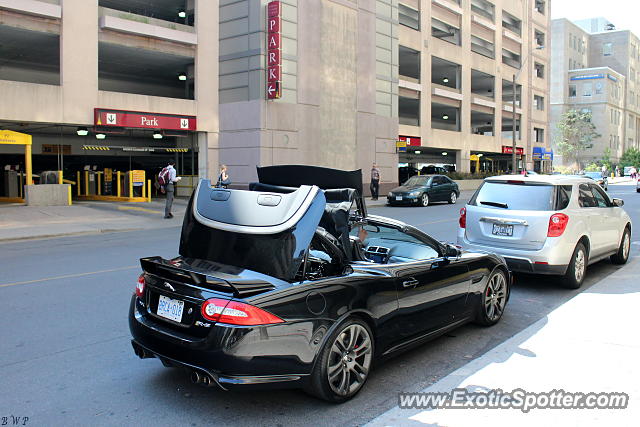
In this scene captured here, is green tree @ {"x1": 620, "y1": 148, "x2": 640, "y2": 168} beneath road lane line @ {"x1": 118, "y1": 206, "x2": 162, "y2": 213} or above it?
above

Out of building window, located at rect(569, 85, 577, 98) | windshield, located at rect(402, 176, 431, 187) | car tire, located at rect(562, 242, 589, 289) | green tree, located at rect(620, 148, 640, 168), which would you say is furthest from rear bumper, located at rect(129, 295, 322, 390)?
green tree, located at rect(620, 148, 640, 168)

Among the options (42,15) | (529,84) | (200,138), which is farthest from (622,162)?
(42,15)

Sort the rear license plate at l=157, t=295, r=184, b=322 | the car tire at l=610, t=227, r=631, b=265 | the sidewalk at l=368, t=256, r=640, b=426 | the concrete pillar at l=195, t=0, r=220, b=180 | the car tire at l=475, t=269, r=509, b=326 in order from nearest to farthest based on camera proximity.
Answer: the sidewalk at l=368, t=256, r=640, b=426, the rear license plate at l=157, t=295, r=184, b=322, the car tire at l=475, t=269, r=509, b=326, the car tire at l=610, t=227, r=631, b=265, the concrete pillar at l=195, t=0, r=220, b=180

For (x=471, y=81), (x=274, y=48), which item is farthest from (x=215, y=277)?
(x=471, y=81)

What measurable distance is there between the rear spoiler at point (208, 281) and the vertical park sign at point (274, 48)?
69.8ft

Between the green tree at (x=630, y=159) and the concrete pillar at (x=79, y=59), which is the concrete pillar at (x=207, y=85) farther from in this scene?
the green tree at (x=630, y=159)

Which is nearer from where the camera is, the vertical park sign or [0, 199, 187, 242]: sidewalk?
[0, 199, 187, 242]: sidewalk

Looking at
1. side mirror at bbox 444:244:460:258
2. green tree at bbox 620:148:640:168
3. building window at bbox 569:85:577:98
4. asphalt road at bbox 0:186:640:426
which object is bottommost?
asphalt road at bbox 0:186:640:426

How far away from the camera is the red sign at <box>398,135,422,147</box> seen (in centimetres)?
3581

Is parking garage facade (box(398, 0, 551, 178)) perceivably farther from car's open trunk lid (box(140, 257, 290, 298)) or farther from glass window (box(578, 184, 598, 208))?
car's open trunk lid (box(140, 257, 290, 298))

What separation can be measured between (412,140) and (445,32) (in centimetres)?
1027

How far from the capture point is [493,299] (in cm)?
604

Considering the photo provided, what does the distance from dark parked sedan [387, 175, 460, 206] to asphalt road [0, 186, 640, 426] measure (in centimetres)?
1664

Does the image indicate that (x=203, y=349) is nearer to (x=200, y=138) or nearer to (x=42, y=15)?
(x=42, y=15)
